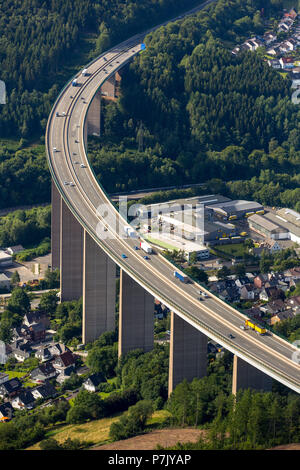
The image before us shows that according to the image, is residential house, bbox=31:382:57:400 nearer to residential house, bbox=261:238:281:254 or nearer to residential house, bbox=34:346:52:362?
residential house, bbox=34:346:52:362

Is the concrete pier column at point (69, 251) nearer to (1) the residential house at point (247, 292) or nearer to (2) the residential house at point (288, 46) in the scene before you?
(1) the residential house at point (247, 292)

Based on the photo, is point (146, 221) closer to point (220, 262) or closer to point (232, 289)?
point (220, 262)

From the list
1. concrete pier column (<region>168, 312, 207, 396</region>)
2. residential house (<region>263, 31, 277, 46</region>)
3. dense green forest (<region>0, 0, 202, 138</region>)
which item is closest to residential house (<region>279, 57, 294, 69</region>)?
residential house (<region>263, 31, 277, 46</region>)

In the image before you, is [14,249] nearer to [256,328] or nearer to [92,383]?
[92,383]

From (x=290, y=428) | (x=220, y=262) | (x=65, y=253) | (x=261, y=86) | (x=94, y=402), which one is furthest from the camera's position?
(x=261, y=86)

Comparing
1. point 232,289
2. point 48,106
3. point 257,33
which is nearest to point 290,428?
point 232,289

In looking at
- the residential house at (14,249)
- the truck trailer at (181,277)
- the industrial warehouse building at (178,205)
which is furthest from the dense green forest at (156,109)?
the truck trailer at (181,277)
